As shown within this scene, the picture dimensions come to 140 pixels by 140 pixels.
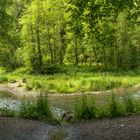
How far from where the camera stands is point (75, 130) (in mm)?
14930

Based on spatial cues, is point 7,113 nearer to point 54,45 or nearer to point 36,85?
point 36,85

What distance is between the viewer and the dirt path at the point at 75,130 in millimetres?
13430

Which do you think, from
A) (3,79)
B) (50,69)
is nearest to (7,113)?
(3,79)

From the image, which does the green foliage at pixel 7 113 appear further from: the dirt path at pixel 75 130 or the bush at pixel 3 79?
the bush at pixel 3 79

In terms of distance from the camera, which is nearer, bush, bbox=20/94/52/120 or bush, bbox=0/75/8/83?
bush, bbox=20/94/52/120

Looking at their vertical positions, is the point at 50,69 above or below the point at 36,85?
above

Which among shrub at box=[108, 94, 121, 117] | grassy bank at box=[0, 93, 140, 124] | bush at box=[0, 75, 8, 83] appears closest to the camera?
shrub at box=[108, 94, 121, 117]

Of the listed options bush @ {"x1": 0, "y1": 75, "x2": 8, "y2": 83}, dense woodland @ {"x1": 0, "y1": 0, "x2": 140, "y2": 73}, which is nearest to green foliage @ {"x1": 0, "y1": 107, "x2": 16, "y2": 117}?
bush @ {"x1": 0, "y1": 75, "x2": 8, "y2": 83}

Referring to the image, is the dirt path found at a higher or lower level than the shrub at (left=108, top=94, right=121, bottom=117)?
lower

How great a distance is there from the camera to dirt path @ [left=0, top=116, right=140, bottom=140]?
13430 millimetres

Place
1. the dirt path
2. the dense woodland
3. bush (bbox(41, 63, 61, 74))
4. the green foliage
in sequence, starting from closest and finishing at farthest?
the dirt path, the green foliage, bush (bbox(41, 63, 61, 74)), the dense woodland

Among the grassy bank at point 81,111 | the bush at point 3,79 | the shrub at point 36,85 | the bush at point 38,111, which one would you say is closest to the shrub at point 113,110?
the grassy bank at point 81,111

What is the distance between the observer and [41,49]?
7006 centimetres

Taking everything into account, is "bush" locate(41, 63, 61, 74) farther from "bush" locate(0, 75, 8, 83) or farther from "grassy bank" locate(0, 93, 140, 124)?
"grassy bank" locate(0, 93, 140, 124)
